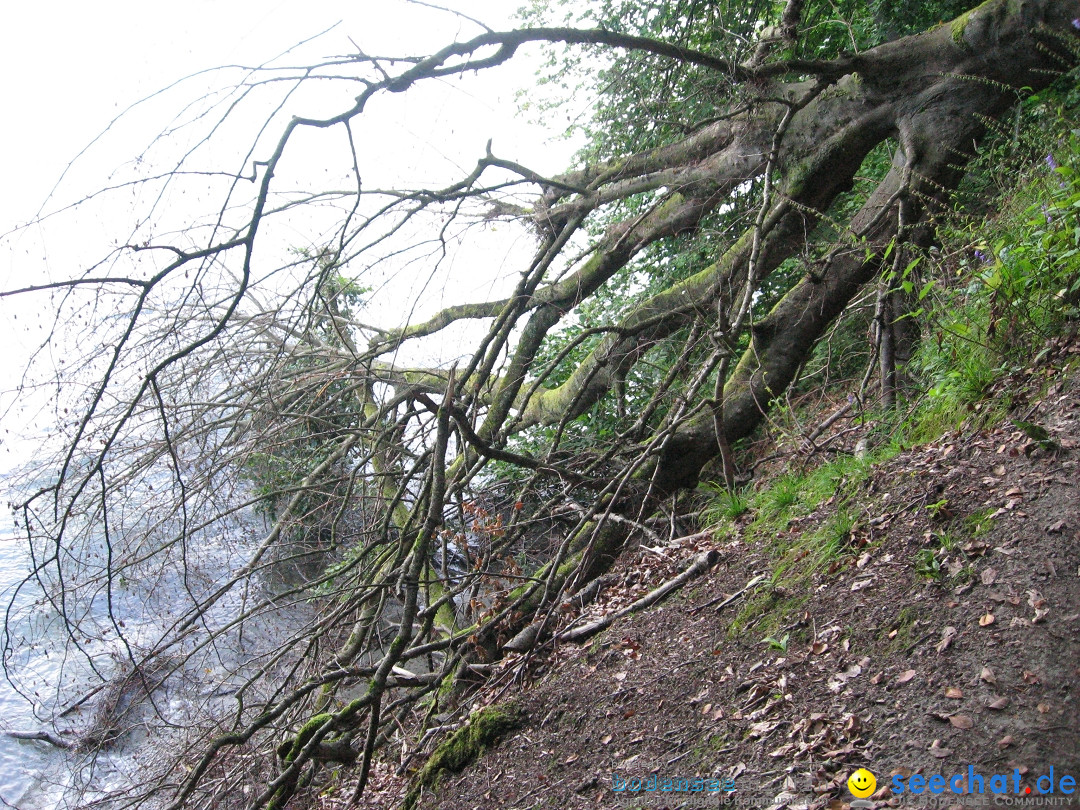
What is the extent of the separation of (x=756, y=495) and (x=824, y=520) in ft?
3.31

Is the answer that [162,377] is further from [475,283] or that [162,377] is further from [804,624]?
[804,624]

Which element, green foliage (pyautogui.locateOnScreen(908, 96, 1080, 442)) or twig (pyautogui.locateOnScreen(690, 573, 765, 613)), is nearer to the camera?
green foliage (pyautogui.locateOnScreen(908, 96, 1080, 442))

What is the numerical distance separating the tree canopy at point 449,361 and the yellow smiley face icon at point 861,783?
2106 millimetres

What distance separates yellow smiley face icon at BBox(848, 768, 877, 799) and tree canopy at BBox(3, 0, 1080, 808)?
6.91ft

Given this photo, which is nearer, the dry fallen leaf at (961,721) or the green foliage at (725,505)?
the dry fallen leaf at (961,721)

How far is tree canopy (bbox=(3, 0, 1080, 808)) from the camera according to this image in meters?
4.04

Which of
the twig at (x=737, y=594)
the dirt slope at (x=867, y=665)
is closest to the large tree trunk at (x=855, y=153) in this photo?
the twig at (x=737, y=594)

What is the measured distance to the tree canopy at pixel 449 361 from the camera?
13.3ft

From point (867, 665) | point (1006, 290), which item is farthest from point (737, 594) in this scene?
point (1006, 290)

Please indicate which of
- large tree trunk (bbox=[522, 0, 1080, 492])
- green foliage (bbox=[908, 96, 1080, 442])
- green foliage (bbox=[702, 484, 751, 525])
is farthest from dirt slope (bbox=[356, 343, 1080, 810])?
large tree trunk (bbox=[522, 0, 1080, 492])

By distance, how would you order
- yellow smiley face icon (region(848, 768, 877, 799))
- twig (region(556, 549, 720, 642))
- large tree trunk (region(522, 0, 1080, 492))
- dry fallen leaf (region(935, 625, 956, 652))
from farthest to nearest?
1. large tree trunk (region(522, 0, 1080, 492))
2. twig (region(556, 549, 720, 642))
3. dry fallen leaf (region(935, 625, 956, 652))
4. yellow smiley face icon (region(848, 768, 877, 799))

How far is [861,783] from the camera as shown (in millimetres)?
2287

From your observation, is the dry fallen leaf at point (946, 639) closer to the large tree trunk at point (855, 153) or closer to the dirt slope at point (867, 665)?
the dirt slope at point (867, 665)

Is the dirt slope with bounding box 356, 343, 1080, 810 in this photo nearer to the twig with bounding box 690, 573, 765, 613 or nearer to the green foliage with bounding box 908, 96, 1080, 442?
the twig with bounding box 690, 573, 765, 613
